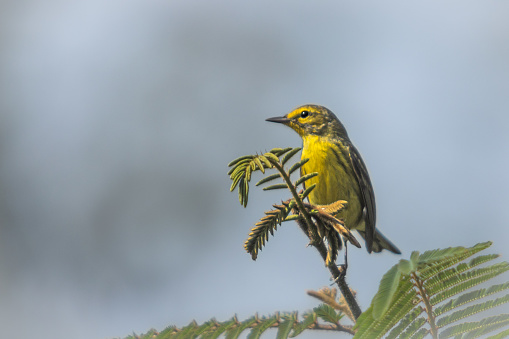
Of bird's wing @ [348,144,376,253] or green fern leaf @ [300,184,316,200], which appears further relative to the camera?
bird's wing @ [348,144,376,253]

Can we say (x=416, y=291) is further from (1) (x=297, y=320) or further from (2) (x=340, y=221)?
(1) (x=297, y=320)

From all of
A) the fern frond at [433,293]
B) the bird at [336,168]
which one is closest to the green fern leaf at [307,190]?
the fern frond at [433,293]

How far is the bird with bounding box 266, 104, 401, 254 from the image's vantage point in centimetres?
504

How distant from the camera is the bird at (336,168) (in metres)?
5.04

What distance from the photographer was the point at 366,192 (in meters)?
5.38

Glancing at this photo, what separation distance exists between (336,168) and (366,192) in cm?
36

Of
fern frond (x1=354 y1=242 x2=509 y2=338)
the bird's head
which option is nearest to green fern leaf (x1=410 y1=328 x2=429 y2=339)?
fern frond (x1=354 y1=242 x2=509 y2=338)

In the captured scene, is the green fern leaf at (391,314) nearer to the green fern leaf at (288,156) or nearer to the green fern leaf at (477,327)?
the green fern leaf at (477,327)

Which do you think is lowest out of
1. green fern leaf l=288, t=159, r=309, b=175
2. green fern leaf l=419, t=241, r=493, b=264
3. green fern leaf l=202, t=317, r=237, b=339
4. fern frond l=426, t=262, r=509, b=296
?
green fern leaf l=202, t=317, r=237, b=339

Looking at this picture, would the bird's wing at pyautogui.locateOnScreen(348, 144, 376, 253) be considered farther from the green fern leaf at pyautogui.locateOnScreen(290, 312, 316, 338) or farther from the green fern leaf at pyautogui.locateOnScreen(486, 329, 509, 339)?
the green fern leaf at pyautogui.locateOnScreen(486, 329, 509, 339)

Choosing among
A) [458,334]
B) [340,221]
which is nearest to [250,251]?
[340,221]

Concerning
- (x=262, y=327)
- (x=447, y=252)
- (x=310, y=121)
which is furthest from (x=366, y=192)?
(x=447, y=252)

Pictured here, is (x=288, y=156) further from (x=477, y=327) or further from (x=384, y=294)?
(x=477, y=327)

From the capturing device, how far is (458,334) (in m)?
1.82
